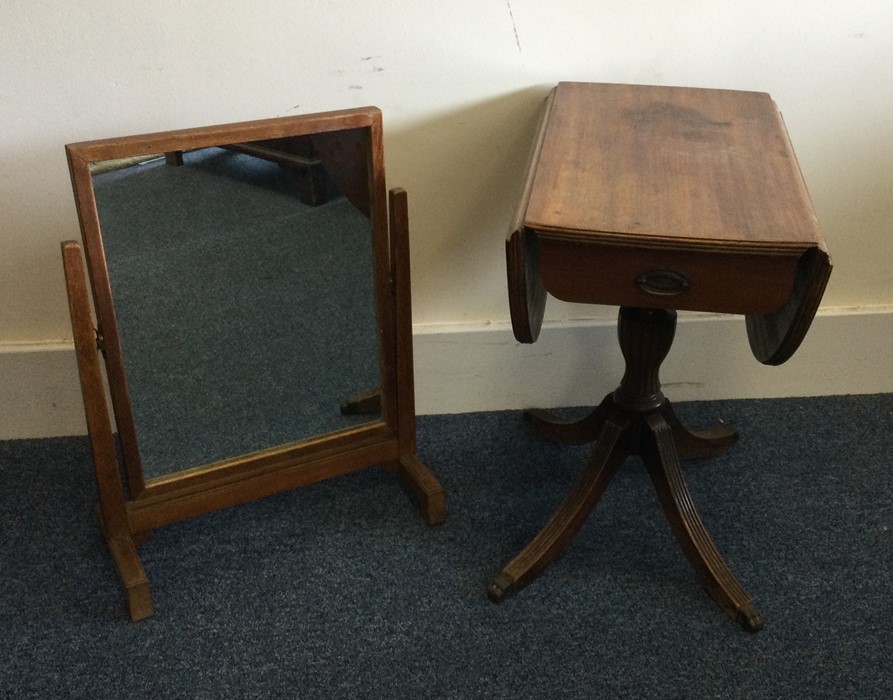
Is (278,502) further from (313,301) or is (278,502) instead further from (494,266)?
(494,266)

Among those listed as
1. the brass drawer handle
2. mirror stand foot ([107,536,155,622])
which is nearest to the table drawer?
the brass drawer handle

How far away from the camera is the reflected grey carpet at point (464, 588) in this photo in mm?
1543

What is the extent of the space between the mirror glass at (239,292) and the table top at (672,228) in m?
0.37

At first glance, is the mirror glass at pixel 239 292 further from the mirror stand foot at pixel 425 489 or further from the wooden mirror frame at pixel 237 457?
the mirror stand foot at pixel 425 489

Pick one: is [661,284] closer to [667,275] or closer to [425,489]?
[667,275]

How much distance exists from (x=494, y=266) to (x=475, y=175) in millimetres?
203

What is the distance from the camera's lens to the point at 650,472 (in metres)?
1.79

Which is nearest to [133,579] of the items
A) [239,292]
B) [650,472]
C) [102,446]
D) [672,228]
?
[102,446]

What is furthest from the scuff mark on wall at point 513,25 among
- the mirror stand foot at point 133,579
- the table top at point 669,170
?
the mirror stand foot at point 133,579

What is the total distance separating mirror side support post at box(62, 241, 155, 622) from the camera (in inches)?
57.1

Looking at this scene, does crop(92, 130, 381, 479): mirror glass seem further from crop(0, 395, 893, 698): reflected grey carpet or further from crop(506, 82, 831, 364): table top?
crop(506, 82, 831, 364): table top

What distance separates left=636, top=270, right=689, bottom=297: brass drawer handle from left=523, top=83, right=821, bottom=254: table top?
0.24ft

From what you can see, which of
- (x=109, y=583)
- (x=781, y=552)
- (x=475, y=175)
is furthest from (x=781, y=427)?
(x=109, y=583)

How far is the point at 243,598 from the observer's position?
1683 mm
